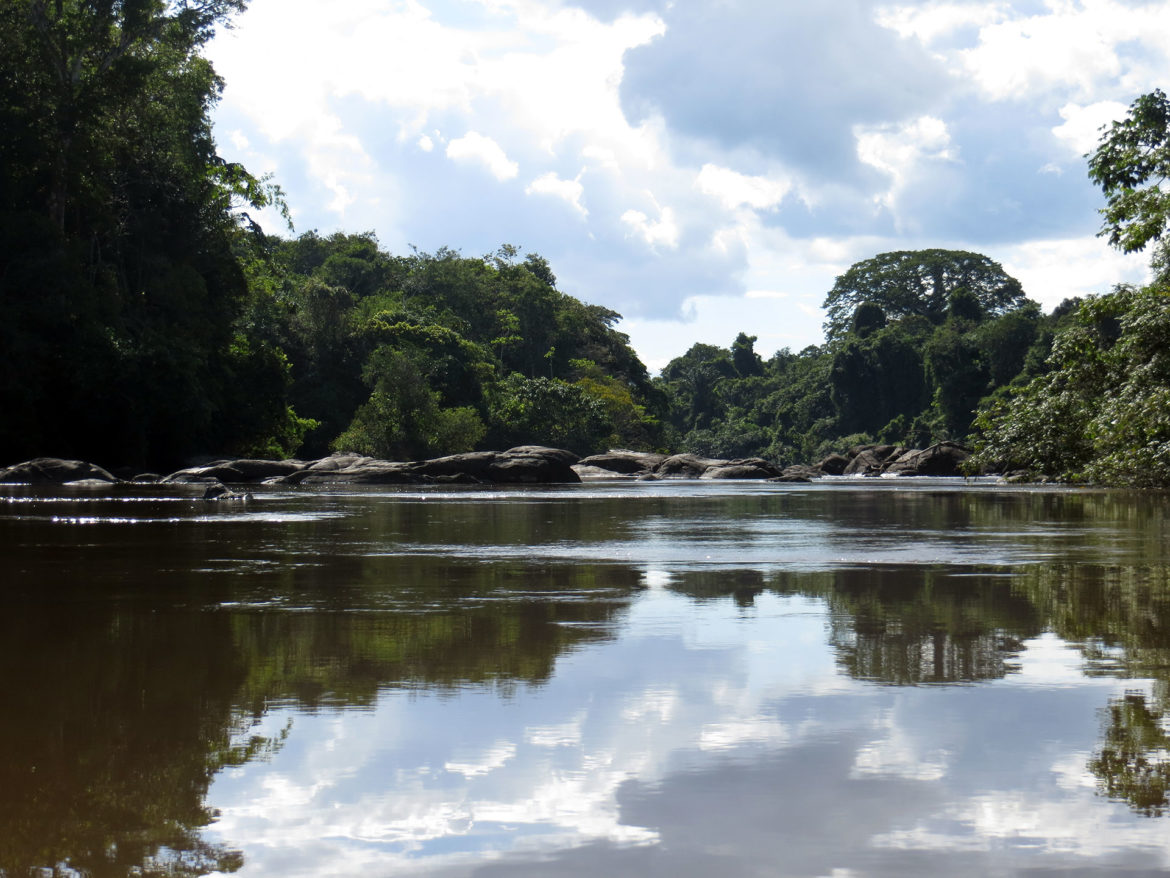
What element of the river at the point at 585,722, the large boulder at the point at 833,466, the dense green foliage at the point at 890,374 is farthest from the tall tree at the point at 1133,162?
the dense green foliage at the point at 890,374

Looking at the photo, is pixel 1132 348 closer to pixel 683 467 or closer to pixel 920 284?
pixel 683 467

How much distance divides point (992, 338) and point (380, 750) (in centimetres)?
7732

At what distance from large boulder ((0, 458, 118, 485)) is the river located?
16.9 m

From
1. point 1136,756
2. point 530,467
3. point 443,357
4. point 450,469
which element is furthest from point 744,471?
point 1136,756

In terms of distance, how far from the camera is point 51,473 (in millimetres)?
23406

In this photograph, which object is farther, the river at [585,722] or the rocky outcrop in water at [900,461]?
the rocky outcrop in water at [900,461]

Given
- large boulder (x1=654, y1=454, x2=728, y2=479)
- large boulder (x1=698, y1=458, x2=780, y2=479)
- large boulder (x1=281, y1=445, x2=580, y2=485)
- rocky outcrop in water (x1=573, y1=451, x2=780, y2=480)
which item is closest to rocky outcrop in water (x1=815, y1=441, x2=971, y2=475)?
large boulder (x1=698, y1=458, x2=780, y2=479)

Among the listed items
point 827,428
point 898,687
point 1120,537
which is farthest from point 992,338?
point 898,687

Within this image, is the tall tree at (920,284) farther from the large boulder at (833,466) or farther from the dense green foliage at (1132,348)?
the dense green foliage at (1132,348)

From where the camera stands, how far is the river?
7.86 ft

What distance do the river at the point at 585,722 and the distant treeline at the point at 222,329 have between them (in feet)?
43.3

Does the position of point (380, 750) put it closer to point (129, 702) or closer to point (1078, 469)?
point (129, 702)

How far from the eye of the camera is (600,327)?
8488 cm

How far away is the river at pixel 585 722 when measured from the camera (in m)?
2.39
